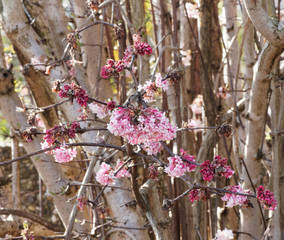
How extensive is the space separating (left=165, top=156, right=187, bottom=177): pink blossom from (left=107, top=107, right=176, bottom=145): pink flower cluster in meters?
0.15

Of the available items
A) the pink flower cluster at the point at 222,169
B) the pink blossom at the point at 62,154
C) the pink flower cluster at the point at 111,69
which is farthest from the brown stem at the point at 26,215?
the pink flower cluster at the point at 222,169

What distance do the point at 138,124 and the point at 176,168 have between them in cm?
22

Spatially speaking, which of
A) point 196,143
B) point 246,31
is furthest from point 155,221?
point 196,143

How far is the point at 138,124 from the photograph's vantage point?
974 millimetres

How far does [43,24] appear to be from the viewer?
201cm

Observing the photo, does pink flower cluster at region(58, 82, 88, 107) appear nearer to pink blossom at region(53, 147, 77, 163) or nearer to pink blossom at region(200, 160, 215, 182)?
pink blossom at region(53, 147, 77, 163)

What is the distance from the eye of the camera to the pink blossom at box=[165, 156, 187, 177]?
3.71ft

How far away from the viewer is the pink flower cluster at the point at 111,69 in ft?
3.76

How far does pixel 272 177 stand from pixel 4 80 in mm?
1370

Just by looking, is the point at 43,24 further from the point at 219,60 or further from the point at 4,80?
the point at 219,60

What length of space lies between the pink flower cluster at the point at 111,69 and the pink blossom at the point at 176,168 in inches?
11.0

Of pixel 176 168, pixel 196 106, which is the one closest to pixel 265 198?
pixel 176 168

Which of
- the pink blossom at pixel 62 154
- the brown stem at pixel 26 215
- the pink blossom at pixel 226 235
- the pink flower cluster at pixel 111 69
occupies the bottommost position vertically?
the pink blossom at pixel 226 235

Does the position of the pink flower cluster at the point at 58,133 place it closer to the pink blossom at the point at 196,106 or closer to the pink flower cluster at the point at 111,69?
the pink flower cluster at the point at 111,69
